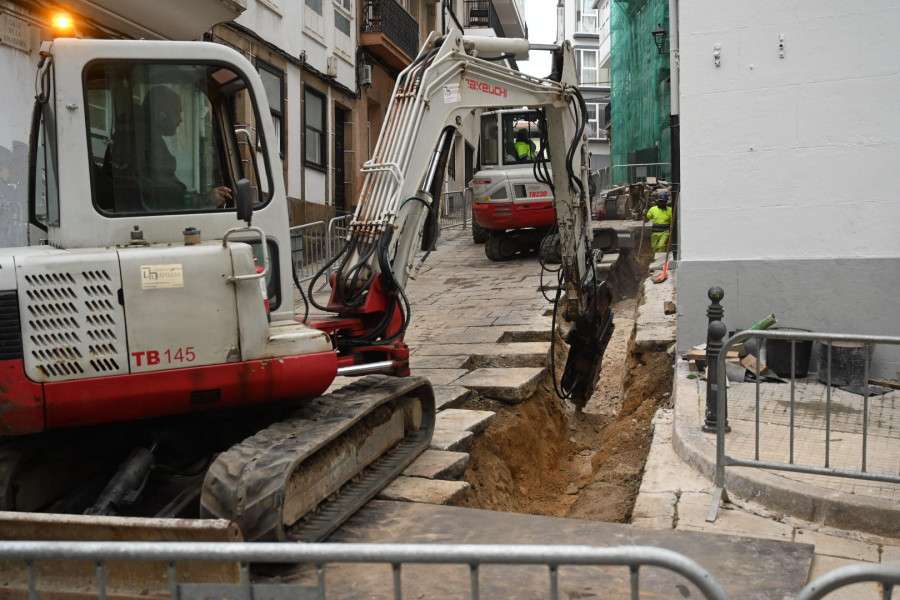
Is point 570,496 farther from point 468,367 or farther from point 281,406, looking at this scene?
point 281,406

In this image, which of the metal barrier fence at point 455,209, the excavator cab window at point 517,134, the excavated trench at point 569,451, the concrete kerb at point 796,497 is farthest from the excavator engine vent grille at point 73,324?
the metal barrier fence at point 455,209

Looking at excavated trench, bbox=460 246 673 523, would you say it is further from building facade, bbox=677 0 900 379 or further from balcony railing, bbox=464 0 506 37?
balcony railing, bbox=464 0 506 37

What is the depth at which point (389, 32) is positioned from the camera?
21.3 meters

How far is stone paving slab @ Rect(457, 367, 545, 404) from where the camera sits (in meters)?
7.69

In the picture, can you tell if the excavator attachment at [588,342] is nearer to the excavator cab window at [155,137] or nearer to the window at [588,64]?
the excavator cab window at [155,137]

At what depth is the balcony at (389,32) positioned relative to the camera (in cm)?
2053

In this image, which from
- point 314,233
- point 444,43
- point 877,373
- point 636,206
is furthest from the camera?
point 636,206

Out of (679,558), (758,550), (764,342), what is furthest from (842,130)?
(679,558)

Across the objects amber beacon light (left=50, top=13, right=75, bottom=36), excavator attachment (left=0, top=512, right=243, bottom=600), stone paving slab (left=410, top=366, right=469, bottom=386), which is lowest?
stone paving slab (left=410, top=366, right=469, bottom=386)

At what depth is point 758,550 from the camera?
380 cm

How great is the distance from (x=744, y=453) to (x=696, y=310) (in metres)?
3.01

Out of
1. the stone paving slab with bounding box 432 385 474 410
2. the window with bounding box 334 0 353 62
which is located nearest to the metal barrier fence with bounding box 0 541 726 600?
the stone paving slab with bounding box 432 385 474 410

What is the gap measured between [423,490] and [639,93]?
24.3m

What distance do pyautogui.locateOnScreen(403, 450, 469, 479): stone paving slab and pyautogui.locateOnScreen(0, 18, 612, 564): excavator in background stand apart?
7.2 inches
